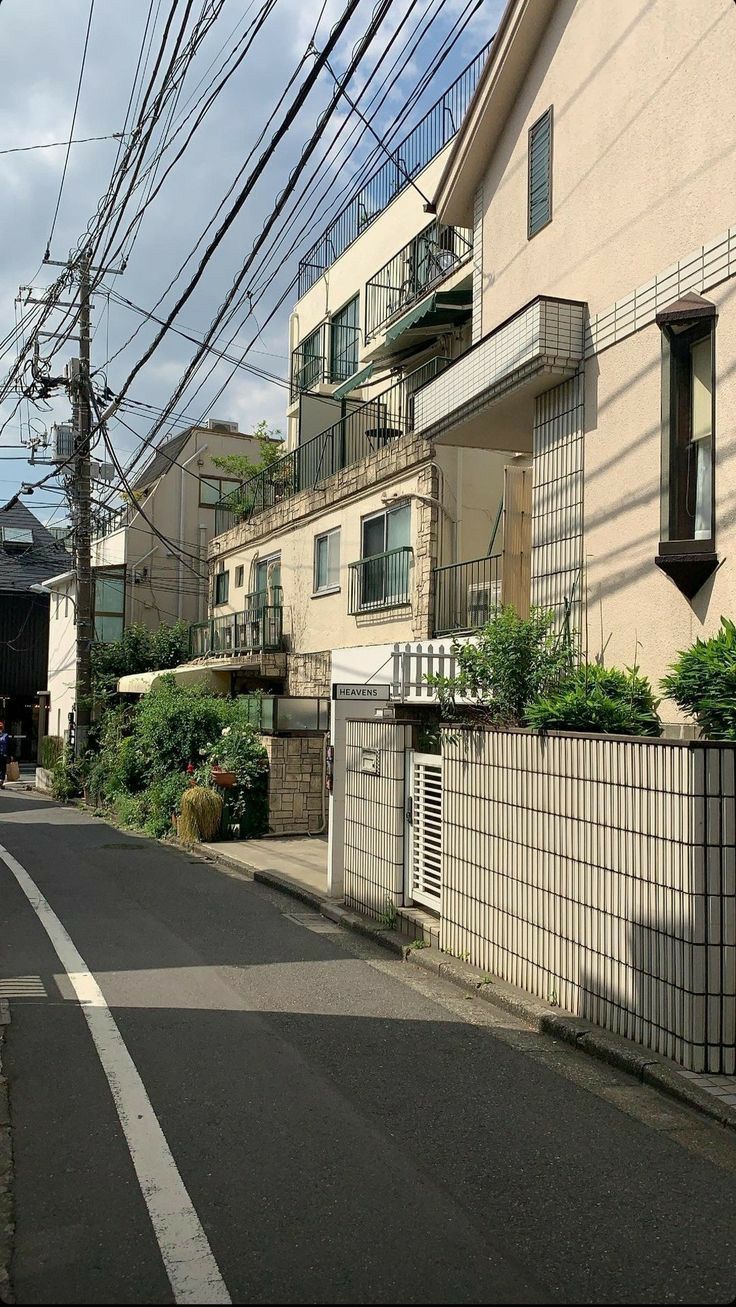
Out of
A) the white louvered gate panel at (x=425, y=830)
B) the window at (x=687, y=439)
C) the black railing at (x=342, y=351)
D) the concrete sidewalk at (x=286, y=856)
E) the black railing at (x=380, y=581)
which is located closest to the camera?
the window at (x=687, y=439)

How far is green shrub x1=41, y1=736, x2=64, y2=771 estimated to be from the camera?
1225 inches

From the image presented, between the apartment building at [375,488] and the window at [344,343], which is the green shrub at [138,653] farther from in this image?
the window at [344,343]

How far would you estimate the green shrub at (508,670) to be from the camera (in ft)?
27.8

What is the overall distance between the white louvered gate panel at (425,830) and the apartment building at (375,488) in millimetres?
2612

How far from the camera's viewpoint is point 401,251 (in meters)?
19.5

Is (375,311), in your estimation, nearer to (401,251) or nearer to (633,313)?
(401,251)

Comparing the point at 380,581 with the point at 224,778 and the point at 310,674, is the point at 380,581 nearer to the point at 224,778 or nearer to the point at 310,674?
the point at 310,674

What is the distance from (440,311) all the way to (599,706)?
11.1 meters

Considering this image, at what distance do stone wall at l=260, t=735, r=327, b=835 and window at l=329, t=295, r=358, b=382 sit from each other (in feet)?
29.9

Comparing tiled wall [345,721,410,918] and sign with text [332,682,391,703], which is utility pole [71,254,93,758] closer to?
sign with text [332,682,391,703]

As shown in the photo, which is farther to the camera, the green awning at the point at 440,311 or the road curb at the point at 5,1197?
the green awning at the point at 440,311

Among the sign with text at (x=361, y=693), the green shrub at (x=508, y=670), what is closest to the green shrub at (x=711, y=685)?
the green shrub at (x=508, y=670)

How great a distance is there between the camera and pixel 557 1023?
21.9 ft

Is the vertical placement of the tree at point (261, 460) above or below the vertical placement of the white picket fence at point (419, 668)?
above
